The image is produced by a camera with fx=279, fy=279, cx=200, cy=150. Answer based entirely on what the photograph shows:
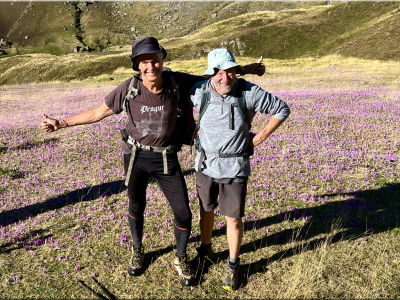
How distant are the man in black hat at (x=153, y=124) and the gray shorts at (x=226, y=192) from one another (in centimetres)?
40

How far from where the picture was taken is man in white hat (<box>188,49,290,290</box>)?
4230mm

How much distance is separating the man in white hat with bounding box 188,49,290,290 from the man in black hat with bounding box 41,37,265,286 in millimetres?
411

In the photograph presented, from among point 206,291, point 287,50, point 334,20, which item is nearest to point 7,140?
point 206,291

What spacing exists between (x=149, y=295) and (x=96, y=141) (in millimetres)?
9830

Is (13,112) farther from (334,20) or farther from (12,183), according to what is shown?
(334,20)

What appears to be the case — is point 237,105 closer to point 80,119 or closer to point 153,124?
point 153,124

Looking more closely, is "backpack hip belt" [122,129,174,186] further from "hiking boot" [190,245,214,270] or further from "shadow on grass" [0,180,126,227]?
"shadow on grass" [0,180,126,227]

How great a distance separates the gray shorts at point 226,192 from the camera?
4426 millimetres

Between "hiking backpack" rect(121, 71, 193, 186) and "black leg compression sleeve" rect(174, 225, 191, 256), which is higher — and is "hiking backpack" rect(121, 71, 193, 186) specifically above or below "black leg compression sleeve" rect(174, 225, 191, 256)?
above

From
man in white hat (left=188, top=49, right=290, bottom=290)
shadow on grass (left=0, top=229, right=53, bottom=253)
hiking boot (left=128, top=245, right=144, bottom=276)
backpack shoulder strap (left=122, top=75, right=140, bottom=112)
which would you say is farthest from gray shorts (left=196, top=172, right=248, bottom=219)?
shadow on grass (left=0, top=229, right=53, bottom=253)

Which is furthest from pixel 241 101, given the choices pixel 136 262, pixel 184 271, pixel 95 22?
pixel 95 22

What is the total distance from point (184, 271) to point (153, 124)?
107 inches

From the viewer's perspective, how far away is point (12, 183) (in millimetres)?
9273

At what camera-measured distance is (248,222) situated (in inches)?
272
